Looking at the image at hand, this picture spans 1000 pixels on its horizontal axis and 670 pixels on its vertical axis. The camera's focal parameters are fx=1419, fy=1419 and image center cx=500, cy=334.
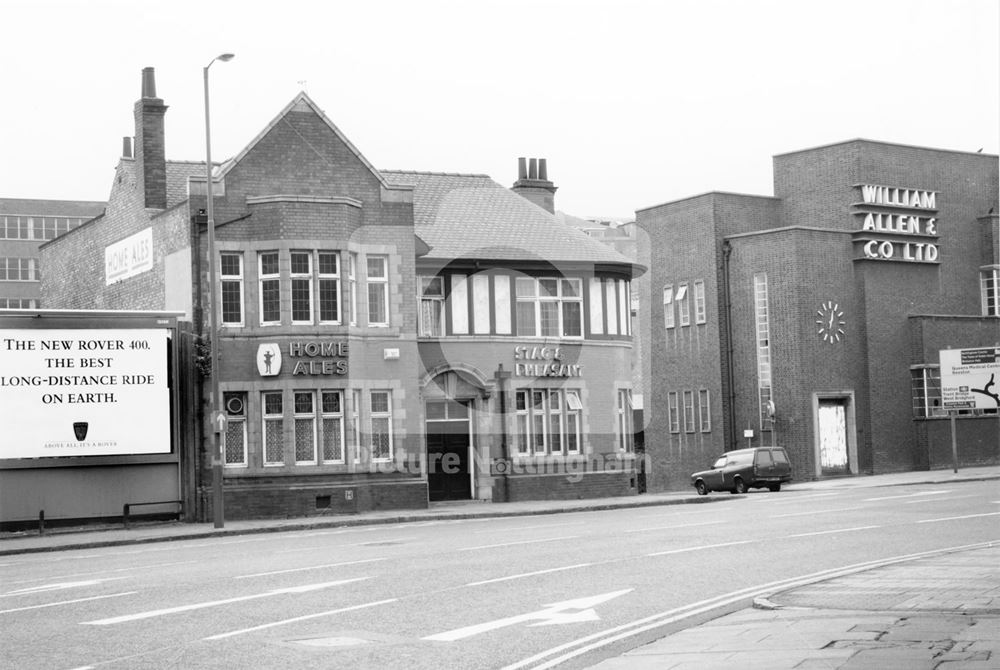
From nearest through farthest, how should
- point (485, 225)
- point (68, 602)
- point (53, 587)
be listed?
point (68, 602) → point (53, 587) → point (485, 225)

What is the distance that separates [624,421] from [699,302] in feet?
52.4

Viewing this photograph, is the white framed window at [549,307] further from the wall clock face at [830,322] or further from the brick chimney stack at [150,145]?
the wall clock face at [830,322]

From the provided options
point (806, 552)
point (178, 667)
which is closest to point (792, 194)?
point (806, 552)

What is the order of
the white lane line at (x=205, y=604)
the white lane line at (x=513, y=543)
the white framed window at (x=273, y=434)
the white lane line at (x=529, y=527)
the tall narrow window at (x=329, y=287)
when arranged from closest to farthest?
the white lane line at (x=205, y=604)
the white lane line at (x=513, y=543)
the white lane line at (x=529, y=527)
the white framed window at (x=273, y=434)
the tall narrow window at (x=329, y=287)

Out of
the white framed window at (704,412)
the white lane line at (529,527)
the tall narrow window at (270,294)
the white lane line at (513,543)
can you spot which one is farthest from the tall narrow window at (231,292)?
the white framed window at (704,412)

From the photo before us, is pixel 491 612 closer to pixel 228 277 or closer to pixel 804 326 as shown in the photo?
pixel 228 277

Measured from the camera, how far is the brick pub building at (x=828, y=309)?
5609 centimetres

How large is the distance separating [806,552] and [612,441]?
24050mm

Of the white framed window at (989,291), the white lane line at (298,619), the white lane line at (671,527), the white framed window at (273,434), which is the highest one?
the white framed window at (989,291)

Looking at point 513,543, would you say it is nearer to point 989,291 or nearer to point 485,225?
point 485,225

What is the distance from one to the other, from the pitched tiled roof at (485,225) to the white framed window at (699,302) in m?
14.2

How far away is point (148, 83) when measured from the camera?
1625 inches

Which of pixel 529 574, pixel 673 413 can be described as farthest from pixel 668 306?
pixel 529 574

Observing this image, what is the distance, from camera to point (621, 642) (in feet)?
40.7
